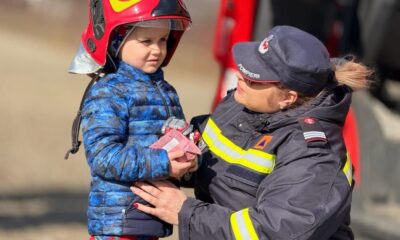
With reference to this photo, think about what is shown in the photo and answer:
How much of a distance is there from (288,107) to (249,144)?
163mm

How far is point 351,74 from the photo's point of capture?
9.26ft

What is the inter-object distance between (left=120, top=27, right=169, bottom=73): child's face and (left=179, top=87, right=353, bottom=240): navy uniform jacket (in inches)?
12.2

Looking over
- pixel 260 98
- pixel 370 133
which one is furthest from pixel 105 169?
pixel 370 133

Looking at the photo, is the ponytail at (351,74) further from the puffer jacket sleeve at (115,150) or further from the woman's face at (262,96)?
the puffer jacket sleeve at (115,150)

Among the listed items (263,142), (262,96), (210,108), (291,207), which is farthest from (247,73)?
(210,108)

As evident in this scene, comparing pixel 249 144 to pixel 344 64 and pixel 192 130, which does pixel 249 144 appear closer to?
pixel 192 130

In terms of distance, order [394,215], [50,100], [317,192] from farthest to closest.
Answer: [50,100], [394,215], [317,192]

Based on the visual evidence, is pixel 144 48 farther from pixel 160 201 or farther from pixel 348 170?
pixel 348 170

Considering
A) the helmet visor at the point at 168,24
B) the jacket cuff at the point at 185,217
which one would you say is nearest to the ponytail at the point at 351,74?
the helmet visor at the point at 168,24

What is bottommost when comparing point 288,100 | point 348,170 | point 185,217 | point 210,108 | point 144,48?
point 210,108

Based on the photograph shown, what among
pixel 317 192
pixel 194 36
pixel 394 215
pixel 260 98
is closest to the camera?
pixel 317 192

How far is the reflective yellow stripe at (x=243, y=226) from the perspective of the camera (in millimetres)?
2605

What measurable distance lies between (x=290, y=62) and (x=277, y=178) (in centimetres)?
34

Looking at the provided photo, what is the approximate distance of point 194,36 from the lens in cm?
1027
